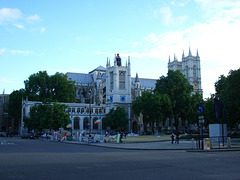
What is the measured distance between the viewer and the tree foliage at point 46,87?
83.6 m

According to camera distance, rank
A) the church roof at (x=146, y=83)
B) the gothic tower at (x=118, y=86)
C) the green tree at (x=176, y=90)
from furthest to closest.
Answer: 1. the church roof at (x=146, y=83)
2. the gothic tower at (x=118, y=86)
3. the green tree at (x=176, y=90)

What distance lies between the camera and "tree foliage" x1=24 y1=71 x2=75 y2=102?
274 ft

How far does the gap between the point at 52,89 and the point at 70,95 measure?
6908 mm

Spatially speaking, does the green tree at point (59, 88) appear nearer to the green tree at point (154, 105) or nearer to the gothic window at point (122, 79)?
the gothic window at point (122, 79)

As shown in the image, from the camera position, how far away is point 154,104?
218ft

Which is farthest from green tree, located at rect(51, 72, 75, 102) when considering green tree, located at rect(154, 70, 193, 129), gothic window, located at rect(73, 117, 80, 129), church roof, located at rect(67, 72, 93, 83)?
green tree, located at rect(154, 70, 193, 129)

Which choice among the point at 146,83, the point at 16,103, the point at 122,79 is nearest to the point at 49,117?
the point at 122,79

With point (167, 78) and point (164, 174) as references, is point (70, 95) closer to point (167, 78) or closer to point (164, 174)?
point (167, 78)

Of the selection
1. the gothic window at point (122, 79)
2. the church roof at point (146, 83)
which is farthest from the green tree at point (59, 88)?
the church roof at point (146, 83)

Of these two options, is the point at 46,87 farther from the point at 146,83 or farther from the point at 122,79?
the point at 146,83

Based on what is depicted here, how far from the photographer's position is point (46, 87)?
85500mm

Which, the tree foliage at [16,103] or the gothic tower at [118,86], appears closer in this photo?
the gothic tower at [118,86]

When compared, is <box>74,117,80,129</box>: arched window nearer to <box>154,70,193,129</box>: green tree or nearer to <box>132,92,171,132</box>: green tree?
<box>132,92,171,132</box>: green tree

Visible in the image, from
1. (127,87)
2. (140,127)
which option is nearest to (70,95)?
(127,87)
